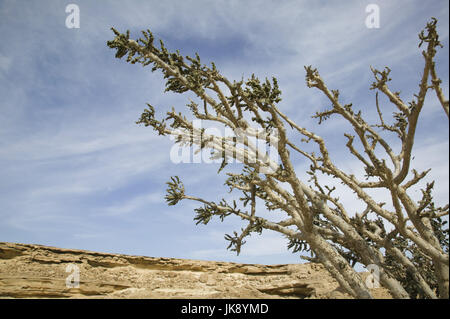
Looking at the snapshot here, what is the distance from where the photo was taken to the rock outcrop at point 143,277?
52.7 ft

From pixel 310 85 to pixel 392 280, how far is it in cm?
739

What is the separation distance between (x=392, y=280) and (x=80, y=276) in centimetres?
1564

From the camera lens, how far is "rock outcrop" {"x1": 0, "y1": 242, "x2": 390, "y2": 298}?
52.7 ft

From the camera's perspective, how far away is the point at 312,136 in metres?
11.5

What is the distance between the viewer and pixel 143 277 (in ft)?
62.6

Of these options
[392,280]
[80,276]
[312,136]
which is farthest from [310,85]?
[80,276]

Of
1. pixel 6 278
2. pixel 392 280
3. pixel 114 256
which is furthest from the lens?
pixel 114 256

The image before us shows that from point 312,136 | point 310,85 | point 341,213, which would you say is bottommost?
point 341,213
